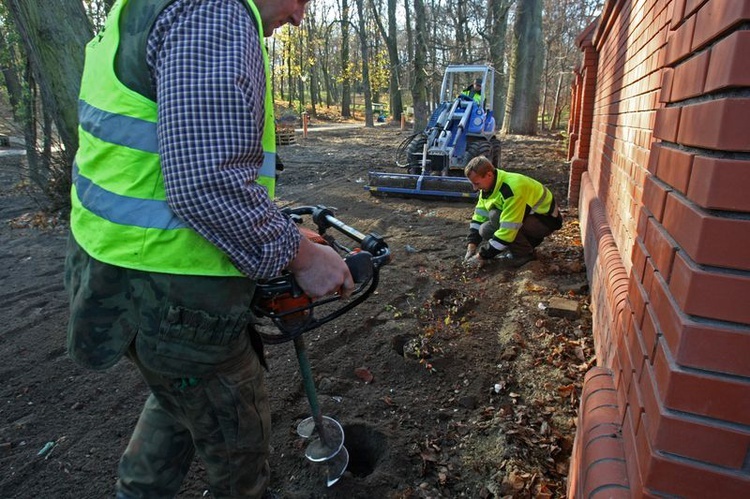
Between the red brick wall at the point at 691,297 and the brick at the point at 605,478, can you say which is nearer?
the red brick wall at the point at 691,297

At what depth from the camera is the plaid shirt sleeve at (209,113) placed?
1.23 meters

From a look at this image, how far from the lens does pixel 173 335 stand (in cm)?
143

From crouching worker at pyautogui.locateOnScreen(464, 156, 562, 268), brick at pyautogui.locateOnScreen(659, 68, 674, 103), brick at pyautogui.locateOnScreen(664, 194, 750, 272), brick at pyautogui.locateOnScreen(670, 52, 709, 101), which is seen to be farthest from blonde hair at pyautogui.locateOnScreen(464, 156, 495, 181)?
brick at pyautogui.locateOnScreen(664, 194, 750, 272)

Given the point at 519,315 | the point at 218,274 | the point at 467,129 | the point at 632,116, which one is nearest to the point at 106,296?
the point at 218,274

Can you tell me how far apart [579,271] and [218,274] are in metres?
4.32

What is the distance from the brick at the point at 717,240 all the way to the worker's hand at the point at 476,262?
13.5 feet

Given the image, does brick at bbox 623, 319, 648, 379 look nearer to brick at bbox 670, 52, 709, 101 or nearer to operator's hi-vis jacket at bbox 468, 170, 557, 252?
brick at bbox 670, 52, 709, 101

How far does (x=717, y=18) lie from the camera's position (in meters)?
0.97

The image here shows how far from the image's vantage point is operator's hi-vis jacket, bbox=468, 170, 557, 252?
4.94 metres

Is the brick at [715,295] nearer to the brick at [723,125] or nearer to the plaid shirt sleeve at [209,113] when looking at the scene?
the brick at [723,125]

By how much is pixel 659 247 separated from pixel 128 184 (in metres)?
1.43

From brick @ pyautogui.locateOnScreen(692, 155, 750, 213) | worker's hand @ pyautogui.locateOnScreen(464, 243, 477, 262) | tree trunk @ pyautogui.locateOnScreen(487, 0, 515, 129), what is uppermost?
tree trunk @ pyautogui.locateOnScreen(487, 0, 515, 129)

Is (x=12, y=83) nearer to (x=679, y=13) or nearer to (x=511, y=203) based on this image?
(x=511, y=203)

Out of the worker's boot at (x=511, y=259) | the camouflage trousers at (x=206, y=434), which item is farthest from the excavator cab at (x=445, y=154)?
the camouflage trousers at (x=206, y=434)
